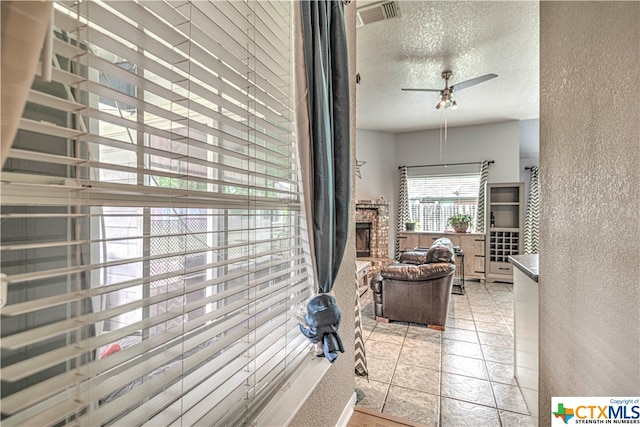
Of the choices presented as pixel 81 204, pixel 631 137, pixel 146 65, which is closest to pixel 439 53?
pixel 631 137

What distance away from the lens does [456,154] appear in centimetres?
625

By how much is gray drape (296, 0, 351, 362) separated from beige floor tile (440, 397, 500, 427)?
1335mm

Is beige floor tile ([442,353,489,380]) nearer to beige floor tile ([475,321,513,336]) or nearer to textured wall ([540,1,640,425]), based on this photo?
beige floor tile ([475,321,513,336])

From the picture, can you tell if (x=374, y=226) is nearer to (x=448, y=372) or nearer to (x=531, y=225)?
(x=531, y=225)

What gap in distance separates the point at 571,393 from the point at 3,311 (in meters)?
1.83

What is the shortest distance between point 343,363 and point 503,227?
5.21 m

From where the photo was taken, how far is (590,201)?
43.5 inches

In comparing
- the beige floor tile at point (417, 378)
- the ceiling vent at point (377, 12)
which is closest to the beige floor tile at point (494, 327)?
the beige floor tile at point (417, 378)

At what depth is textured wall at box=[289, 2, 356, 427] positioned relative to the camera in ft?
4.59

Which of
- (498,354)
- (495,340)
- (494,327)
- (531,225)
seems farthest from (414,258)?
(531,225)

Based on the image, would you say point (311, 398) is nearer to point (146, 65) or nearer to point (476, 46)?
point (146, 65)

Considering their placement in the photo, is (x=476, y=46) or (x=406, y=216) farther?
(x=406, y=216)

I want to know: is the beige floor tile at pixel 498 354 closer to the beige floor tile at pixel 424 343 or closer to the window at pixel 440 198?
the beige floor tile at pixel 424 343

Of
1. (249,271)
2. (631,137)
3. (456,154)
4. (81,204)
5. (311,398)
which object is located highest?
(456,154)
